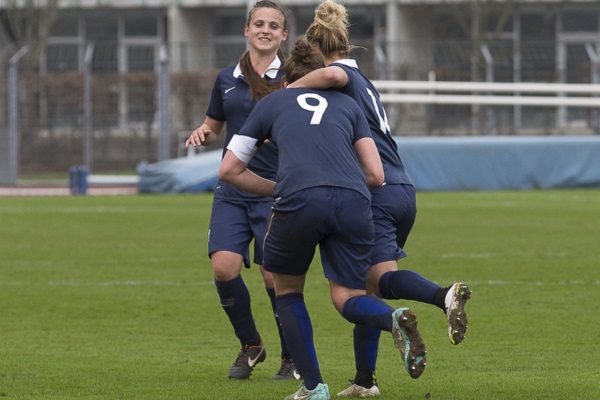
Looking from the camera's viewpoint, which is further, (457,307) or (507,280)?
(507,280)

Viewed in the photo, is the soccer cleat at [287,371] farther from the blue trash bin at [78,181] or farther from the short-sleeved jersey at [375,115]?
the blue trash bin at [78,181]

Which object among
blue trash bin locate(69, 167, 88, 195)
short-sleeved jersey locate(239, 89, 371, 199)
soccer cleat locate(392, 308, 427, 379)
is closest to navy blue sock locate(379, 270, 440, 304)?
soccer cleat locate(392, 308, 427, 379)

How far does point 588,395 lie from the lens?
20.1ft

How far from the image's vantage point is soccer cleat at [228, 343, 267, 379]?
694cm

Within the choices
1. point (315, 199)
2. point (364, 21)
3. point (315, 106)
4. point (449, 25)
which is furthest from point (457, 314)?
point (364, 21)

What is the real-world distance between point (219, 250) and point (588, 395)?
207 cm

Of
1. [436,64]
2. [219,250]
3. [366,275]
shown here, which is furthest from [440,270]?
[436,64]

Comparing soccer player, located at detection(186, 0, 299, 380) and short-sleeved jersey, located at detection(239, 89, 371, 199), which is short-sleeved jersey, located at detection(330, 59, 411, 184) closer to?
short-sleeved jersey, located at detection(239, 89, 371, 199)

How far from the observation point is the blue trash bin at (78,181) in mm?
25188

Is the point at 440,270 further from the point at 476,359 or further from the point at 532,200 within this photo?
the point at 532,200

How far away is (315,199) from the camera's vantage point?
5.69m

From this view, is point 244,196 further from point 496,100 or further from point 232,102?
point 496,100

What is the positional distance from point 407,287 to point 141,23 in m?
37.0

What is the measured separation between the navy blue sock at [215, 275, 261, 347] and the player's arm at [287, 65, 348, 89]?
153 cm
